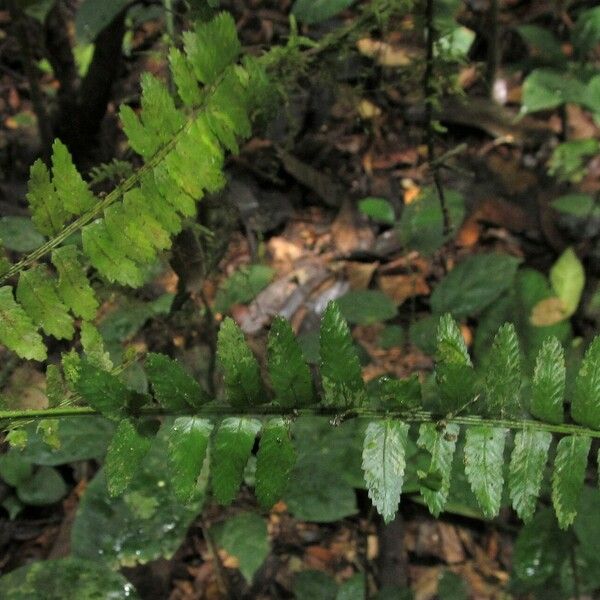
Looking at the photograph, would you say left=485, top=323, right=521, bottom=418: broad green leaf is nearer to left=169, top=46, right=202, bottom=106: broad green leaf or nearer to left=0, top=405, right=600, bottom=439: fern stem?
left=0, top=405, right=600, bottom=439: fern stem

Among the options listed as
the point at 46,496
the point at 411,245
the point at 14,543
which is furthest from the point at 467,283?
the point at 14,543

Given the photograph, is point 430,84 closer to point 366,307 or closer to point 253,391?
point 366,307

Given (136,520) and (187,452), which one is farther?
(136,520)

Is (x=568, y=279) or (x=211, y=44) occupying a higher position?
(x=211, y=44)

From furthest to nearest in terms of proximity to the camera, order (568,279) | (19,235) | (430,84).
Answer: (568,279), (430,84), (19,235)

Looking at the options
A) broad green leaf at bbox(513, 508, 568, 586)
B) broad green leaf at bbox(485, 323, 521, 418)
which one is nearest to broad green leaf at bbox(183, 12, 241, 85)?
broad green leaf at bbox(485, 323, 521, 418)

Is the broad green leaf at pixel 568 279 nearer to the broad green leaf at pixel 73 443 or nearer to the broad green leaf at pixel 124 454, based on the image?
the broad green leaf at pixel 73 443

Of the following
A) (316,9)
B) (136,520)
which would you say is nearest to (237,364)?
(136,520)
